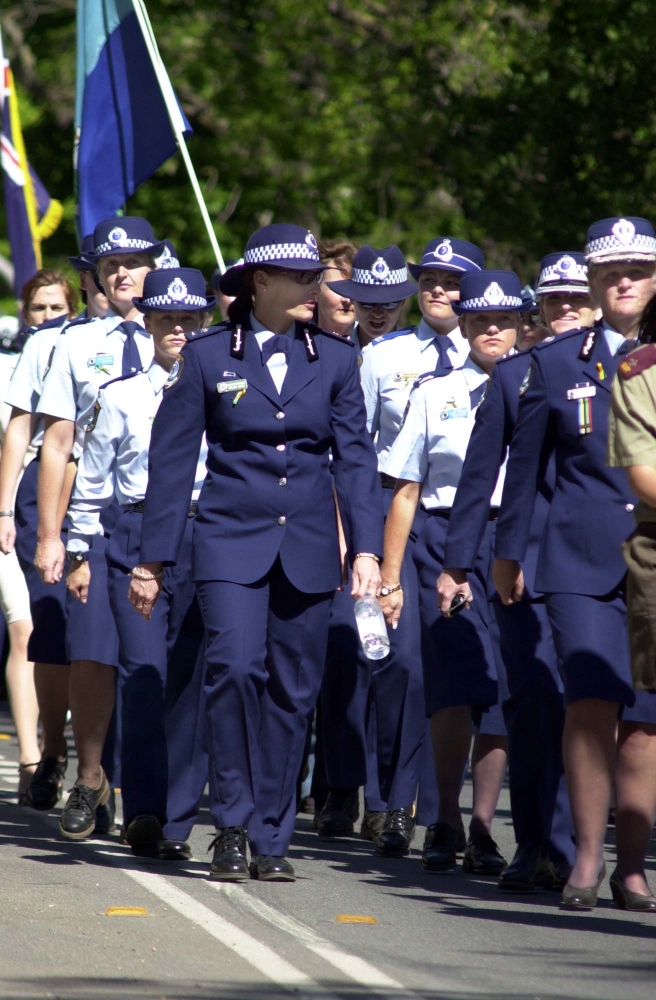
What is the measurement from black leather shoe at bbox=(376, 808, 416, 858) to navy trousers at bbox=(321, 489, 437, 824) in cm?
5

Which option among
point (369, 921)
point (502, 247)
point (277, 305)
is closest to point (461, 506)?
point (277, 305)

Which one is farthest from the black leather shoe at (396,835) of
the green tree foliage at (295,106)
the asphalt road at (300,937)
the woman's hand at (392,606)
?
the green tree foliage at (295,106)

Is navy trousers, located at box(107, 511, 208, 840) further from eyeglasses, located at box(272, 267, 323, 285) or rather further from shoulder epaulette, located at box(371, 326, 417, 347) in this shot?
shoulder epaulette, located at box(371, 326, 417, 347)

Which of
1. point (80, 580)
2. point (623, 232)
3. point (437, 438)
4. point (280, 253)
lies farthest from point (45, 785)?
point (623, 232)

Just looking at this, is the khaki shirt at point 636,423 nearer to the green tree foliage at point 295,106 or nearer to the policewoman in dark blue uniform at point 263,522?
the policewoman in dark blue uniform at point 263,522

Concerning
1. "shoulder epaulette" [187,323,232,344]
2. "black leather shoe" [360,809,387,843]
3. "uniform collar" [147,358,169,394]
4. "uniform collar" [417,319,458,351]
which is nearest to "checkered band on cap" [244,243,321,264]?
"shoulder epaulette" [187,323,232,344]

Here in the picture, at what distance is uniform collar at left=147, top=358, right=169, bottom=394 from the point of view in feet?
27.5

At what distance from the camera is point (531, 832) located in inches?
291

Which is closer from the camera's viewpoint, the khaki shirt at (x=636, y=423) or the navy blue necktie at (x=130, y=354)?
the khaki shirt at (x=636, y=423)

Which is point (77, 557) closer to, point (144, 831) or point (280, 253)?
point (144, 831)

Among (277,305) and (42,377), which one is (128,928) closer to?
(277,305)

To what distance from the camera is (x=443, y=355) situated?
29.2 ft

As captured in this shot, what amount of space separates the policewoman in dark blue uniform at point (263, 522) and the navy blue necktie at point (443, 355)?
93 centimetres

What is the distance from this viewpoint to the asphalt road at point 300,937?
18.2 feet
